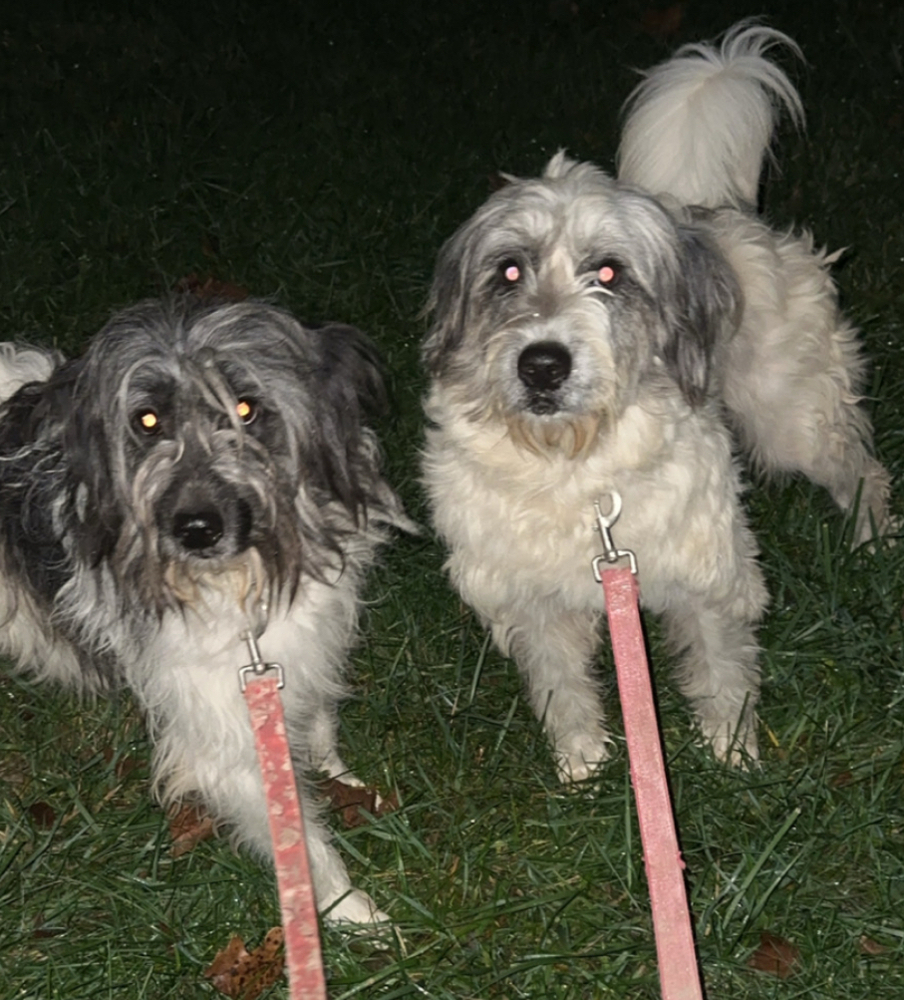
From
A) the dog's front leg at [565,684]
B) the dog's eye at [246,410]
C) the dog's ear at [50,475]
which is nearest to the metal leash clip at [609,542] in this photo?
the dog's front leg at [565,684]

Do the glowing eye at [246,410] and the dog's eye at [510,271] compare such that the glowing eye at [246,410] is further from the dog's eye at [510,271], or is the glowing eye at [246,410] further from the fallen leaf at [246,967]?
the fallen leaf at [246,967]

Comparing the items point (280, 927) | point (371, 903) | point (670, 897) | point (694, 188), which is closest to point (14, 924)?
point (280, 927)

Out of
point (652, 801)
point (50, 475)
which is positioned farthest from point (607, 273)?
point (50, 475)

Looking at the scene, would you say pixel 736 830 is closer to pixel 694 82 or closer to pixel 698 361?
pixel 698 361

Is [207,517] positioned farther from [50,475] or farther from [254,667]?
[50,475]

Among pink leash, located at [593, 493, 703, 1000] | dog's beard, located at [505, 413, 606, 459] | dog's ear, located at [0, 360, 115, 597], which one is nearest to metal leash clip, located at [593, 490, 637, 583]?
pink leash, located at [593, 493, 703, 1000]

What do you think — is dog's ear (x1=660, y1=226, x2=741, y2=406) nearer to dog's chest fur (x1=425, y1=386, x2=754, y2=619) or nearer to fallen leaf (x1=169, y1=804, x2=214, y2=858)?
dog's chest fur (x1=425, y1=386, x2=754, y2=619)

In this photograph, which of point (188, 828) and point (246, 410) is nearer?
point (246, 410)
